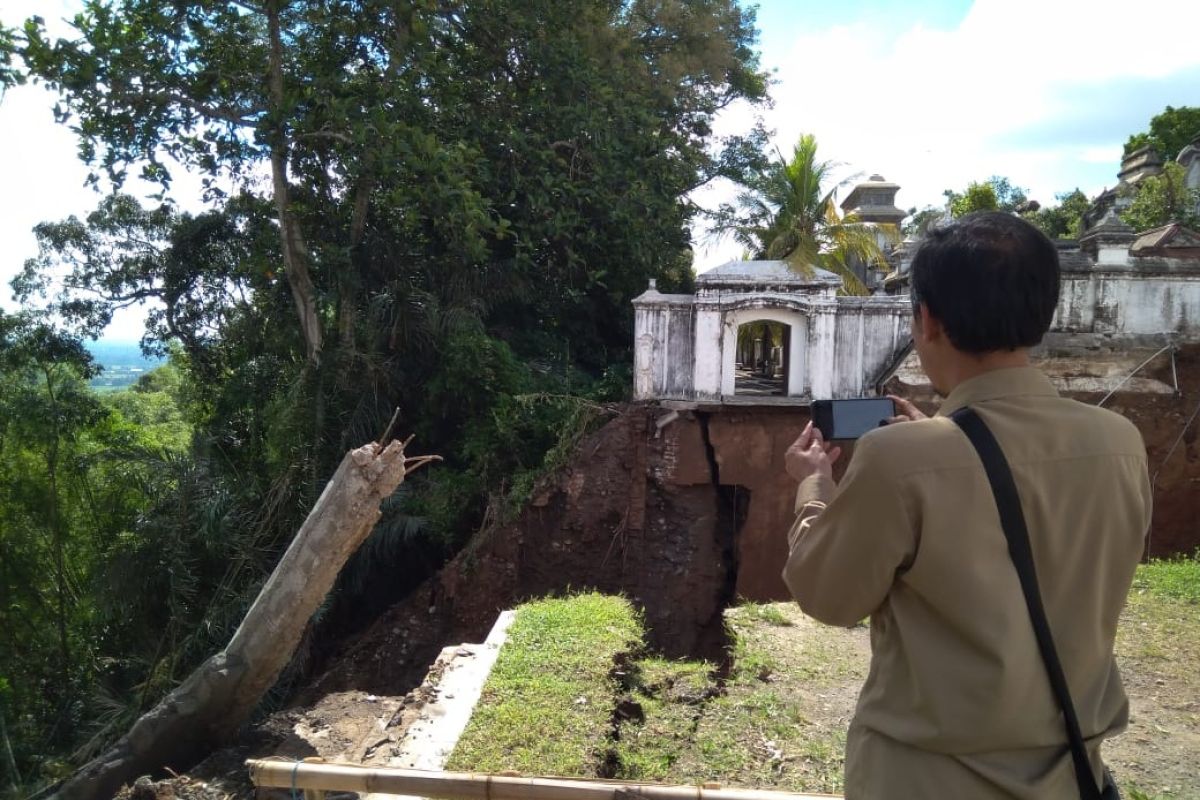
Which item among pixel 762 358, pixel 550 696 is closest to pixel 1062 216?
pixel 762 358

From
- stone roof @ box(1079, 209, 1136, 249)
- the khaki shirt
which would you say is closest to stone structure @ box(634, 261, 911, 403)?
stone roof @ box(1079, 209, 1136, 249)

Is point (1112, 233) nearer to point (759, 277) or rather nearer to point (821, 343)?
point (821, 343)

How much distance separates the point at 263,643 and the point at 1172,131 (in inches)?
1167

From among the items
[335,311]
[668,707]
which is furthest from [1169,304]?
[335,311]

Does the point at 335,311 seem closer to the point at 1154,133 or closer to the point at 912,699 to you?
the point at 912,699

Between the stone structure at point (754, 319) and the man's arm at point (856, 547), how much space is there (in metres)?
9.30

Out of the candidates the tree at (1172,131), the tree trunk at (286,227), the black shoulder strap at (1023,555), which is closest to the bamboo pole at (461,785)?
the black shoulder strap at (1023,555)

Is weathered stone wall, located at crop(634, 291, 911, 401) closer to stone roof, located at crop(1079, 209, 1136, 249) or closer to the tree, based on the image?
stone roof, located at crop(1079, 209, 1136, 249)

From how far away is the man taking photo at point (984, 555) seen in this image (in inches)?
52.2

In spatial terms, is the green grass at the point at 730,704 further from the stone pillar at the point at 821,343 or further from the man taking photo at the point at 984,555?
the stone pillar at the point at 821,343

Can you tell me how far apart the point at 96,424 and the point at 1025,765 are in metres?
15.6

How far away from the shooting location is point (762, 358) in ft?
69.3

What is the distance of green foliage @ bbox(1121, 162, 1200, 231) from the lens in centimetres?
1555

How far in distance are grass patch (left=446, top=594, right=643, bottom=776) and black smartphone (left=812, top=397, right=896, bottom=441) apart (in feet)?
10.0
